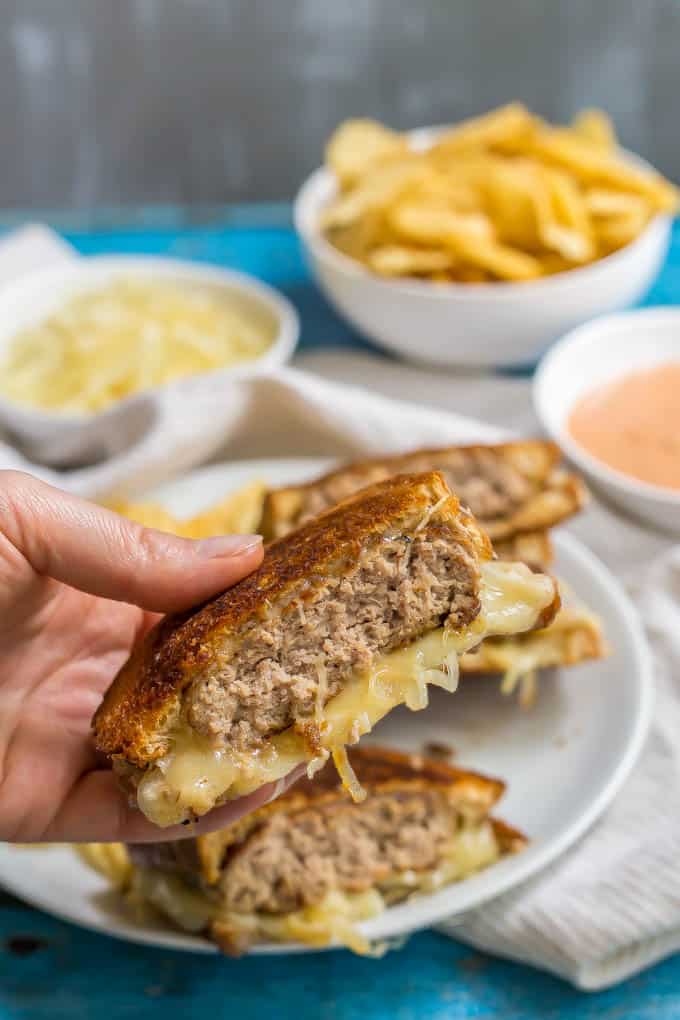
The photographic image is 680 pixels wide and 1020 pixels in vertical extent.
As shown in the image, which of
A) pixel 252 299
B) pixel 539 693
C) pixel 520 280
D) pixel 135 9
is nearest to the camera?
pixel 539 693

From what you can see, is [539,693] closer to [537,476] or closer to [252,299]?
[537,476]

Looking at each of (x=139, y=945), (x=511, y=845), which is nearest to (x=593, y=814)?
(x=511, y=845)

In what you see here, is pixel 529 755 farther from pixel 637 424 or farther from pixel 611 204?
pixel 611 204

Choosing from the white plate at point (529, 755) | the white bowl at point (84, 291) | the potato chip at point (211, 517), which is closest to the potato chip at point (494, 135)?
the white bowl at point (84, 291)

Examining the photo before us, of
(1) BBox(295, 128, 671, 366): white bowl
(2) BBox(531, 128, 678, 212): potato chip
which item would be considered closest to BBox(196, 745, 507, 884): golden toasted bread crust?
(1) BBox(295, 128, 671, 366): white bowl

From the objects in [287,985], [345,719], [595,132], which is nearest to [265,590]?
[345,719]

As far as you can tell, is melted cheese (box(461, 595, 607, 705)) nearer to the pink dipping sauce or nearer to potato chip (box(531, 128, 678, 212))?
the pink dipping sauce

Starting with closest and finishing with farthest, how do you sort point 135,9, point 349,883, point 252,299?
point 349,883, point 252,299, point 135,9
